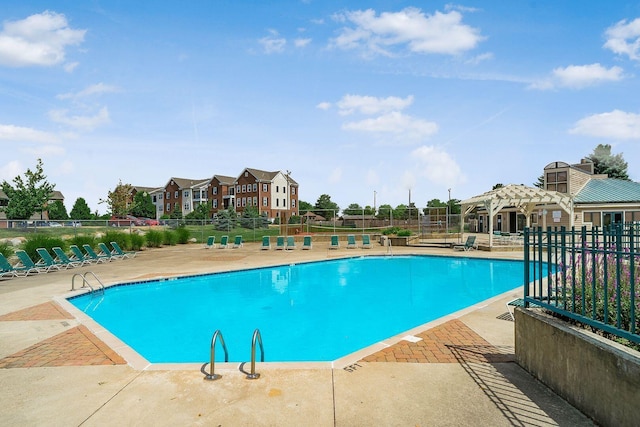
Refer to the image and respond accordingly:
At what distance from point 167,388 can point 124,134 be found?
64.1 ft

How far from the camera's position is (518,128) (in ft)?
59.1

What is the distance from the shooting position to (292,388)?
13.3ft

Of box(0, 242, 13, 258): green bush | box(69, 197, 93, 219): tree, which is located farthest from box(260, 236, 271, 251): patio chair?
box(69, 197, 93, 219): tree

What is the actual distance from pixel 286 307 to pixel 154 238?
18015 mm

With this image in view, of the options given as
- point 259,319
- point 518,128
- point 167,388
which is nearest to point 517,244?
point 518,128

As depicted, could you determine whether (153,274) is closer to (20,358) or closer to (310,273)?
(310,273)

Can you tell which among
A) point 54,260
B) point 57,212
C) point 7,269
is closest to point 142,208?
point 57,212

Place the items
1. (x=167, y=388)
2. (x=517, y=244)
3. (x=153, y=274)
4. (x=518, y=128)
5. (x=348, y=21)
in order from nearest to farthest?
1. (x=167, y=388)
2. (x=348, y=21)
3. (x=153, y=274)
4. (x=518, y=128)
5. (x=517, y=244)

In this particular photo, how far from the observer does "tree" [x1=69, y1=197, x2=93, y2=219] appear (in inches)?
2461

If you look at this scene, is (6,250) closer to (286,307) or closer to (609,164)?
(286,307)

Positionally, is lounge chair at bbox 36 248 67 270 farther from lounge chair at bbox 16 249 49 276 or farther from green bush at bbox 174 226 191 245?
green bush at bbox 174 226 191 245

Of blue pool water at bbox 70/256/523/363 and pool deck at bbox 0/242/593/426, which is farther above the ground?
pool deck at bbox 0/242/593/426

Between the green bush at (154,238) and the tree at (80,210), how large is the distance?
45.2 m

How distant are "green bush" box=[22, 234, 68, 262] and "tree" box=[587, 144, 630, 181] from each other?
62.3m
